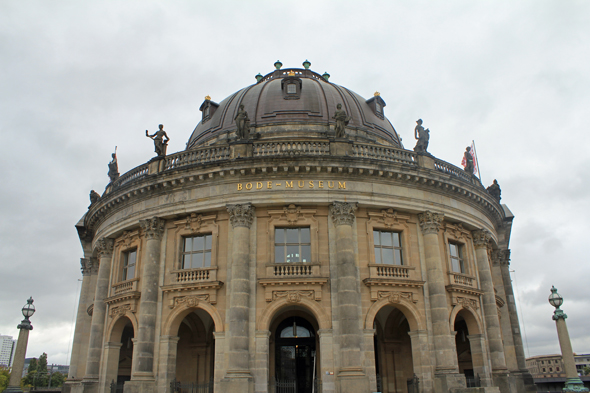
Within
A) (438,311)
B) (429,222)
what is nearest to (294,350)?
(438,311)

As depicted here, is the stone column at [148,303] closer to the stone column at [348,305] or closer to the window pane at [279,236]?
the window pane at [279,236]

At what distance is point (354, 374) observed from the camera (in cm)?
2030

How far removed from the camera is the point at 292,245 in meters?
23.5

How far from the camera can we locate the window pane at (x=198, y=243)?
24375mm

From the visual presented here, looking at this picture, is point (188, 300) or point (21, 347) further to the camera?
point (21, 347)

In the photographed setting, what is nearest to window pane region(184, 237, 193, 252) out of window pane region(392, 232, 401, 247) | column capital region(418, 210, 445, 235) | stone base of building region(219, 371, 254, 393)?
stone base of building region(219, 371, 254, 393)

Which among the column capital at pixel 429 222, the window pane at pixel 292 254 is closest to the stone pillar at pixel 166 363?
the window pane at pixel 292 254

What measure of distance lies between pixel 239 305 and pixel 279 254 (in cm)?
327

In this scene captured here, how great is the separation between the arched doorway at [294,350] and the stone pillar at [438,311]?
5.81m

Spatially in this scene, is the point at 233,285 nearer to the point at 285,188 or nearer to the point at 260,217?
the point at 260,217

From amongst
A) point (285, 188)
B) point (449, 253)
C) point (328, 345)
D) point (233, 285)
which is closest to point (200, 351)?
point (233, 285)

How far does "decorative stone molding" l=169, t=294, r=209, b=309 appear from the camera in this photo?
2280 cm

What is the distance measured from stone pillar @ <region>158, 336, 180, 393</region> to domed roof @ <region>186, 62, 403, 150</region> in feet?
43.9

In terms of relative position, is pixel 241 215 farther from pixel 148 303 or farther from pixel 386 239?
pixel 386 239
